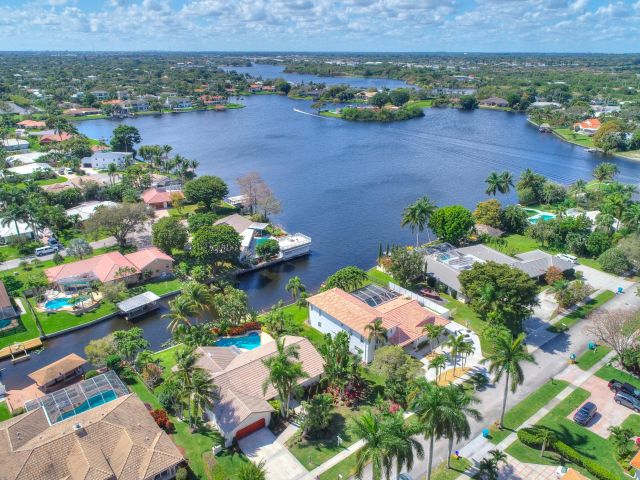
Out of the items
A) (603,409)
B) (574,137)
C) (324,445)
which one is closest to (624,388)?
(603,409)

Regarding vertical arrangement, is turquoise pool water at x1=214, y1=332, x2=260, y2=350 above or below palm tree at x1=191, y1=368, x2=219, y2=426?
below

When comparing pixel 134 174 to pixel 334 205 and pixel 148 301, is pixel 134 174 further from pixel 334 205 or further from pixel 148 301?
pixel 148 301

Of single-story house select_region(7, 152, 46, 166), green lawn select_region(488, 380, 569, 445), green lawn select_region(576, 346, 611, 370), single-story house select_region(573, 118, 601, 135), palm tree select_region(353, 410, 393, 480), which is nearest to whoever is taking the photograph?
palm tree select_region(353, 410, 393, 480)

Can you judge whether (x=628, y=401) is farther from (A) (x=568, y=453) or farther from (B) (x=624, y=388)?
(A) (x=568, y=453)

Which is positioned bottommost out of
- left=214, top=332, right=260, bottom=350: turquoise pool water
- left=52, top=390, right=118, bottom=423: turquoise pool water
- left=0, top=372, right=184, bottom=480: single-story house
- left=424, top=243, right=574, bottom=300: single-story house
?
left=214, top=332, right=260, bottom=350: turquoise pool water

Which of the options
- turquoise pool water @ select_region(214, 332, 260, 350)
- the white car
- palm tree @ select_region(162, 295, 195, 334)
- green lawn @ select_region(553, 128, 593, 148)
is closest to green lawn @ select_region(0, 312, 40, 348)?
palm tree @ select_region(162, 295, 195, 334)

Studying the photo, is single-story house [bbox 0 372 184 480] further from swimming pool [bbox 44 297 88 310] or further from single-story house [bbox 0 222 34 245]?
single-story house [bbox 0 222 34 245]
